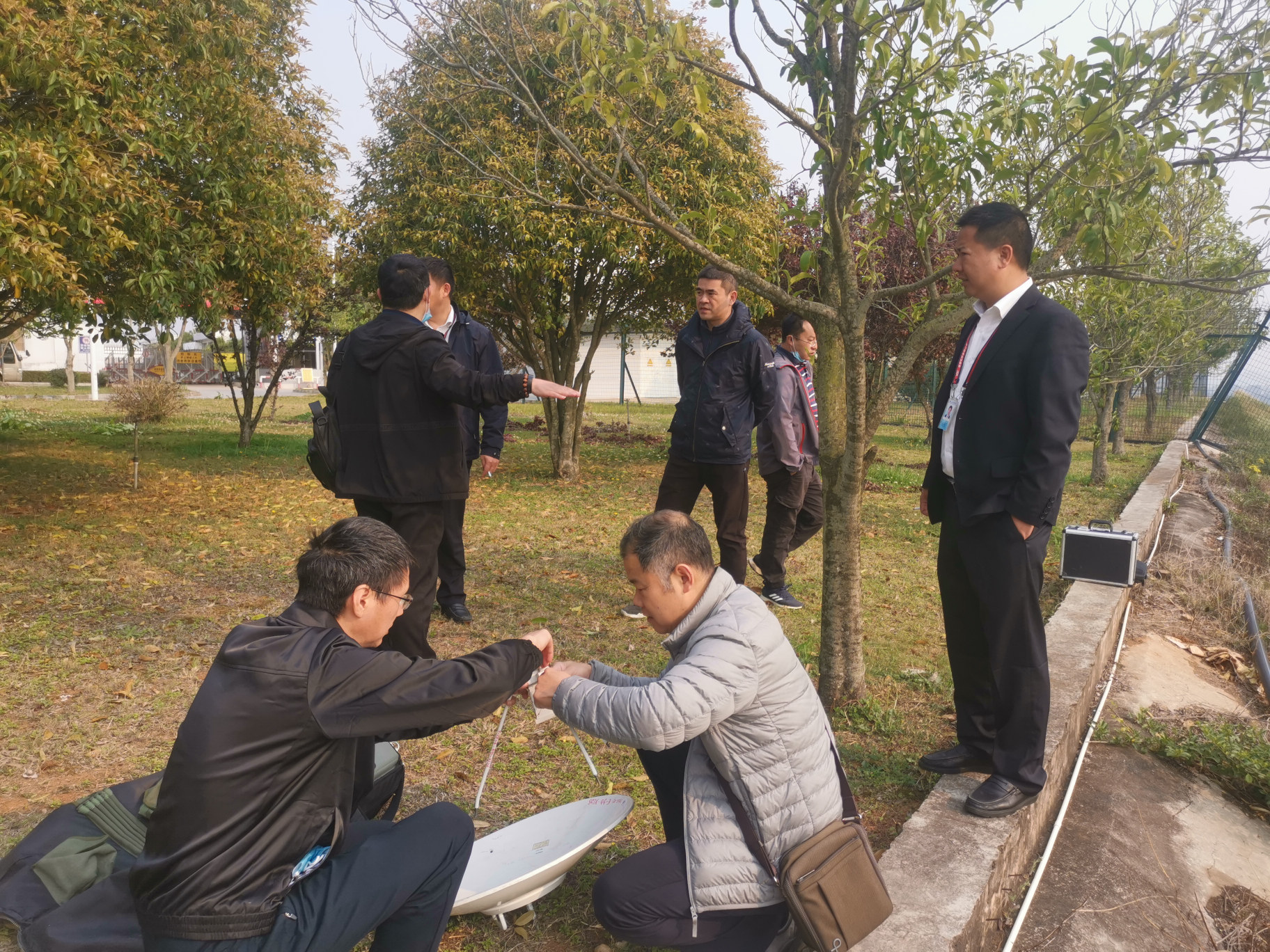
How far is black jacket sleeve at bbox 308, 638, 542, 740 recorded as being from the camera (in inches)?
76.4

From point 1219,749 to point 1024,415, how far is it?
2.15 metres

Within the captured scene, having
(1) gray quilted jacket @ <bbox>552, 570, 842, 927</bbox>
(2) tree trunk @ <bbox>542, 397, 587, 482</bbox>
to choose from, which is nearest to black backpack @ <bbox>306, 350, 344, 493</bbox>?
(1) gray quilted jacket @ <bbox>552, 570, 842, 927</bbox>

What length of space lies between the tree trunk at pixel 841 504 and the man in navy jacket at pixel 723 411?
1227mm

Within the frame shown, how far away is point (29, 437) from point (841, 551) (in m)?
15.3

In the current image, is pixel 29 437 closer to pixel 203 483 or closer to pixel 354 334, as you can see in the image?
pixel 203 483

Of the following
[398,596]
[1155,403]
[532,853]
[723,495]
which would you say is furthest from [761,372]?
[1155,403]

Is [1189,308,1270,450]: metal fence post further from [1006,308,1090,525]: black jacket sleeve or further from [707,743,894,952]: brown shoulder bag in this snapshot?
[707,743,894,952]: brown shoulder bag

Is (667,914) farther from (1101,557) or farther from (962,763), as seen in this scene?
(1101,557)

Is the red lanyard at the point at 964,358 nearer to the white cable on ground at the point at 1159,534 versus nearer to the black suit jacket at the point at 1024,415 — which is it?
the black suit jacket at the point at 1024,415

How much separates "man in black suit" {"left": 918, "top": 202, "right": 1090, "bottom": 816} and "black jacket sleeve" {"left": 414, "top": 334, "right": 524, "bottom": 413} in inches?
69.4

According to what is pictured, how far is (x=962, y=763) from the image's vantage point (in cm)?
333

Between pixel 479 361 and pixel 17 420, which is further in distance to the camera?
pixel 17 420

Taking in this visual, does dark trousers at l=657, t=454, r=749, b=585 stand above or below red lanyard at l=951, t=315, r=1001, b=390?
below

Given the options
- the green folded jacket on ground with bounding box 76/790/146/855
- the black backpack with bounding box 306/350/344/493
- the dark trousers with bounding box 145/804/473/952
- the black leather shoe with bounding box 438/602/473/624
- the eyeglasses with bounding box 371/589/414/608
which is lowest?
the black leather shoe with bounding box 438/602/473/624
